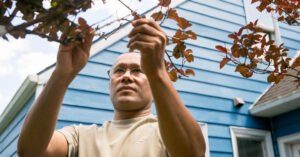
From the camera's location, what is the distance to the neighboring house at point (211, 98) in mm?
3428

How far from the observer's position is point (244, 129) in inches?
167

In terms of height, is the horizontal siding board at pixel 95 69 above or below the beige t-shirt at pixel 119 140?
above

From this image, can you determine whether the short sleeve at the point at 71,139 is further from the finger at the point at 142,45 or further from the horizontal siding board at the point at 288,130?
the horizontal siding board at the point at 288,130

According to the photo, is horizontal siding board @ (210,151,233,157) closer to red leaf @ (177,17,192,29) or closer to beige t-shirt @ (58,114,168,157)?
beige t-shirt @ (58,114,168,157)

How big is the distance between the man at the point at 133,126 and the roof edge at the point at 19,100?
2.05m

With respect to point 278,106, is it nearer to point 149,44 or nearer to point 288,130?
point 288,130

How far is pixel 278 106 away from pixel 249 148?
81cm

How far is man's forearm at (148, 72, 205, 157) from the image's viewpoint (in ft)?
3.15

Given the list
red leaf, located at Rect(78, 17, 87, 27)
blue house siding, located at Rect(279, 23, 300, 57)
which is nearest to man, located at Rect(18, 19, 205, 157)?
red leaf, located at Rect(78, 17, 87, 27)

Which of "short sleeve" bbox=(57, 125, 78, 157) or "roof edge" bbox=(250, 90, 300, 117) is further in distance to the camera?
"roof edge" bbox=(250, 90, 300, 117)

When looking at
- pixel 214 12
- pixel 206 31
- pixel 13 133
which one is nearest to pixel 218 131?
pixel 206 31

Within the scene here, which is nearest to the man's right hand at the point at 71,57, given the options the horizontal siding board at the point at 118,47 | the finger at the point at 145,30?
the finger at the point at 145,30

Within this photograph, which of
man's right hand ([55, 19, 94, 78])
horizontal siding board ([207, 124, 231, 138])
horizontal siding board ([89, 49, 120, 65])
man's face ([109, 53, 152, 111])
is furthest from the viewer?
horizontal siding board ([207, 124, 231, 138])

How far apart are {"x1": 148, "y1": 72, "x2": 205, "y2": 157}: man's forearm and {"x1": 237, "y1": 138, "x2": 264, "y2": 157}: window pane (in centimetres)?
358
